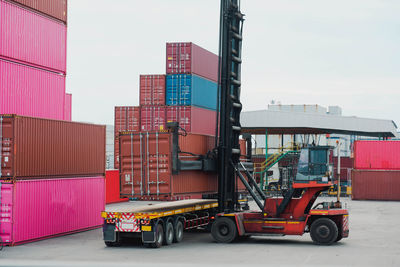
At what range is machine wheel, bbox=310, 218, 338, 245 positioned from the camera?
64.0ft

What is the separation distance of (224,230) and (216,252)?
2.22 metres

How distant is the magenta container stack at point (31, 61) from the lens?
22.8 meters

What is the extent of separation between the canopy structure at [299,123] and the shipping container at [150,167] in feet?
105

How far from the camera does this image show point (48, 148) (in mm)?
21516

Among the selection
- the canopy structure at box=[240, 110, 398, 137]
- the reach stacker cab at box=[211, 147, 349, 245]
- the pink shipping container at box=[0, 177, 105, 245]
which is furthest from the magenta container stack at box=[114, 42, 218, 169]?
the reach stacker cab at box=[211, 147, 349, 245]

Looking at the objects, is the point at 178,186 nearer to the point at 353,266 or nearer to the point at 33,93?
the point at 353,266

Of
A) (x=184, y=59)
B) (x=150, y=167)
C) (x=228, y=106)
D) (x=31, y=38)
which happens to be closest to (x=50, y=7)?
(x=31, y=38)

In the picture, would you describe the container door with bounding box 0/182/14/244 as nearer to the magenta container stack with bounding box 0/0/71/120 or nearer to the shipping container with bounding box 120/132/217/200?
the shipping container with bounding box 120/132/217/200

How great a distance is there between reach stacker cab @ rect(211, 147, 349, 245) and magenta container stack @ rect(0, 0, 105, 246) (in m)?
5.98

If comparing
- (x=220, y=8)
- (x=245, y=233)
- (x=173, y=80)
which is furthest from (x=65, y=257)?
(x=173, y=80)

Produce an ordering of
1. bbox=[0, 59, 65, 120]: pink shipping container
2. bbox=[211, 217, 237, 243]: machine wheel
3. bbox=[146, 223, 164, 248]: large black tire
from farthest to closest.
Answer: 1. bbox=[0, 59, 65, 120]: pink shipping container
2. bbox=[211, 217, 237, 243]: machine wheel
3. bbox=[146, 223, 164, 248]: large black tire

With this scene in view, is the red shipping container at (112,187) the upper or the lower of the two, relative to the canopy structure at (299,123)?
lower

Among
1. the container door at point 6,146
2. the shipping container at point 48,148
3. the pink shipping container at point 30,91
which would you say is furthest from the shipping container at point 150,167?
the pink shipping container at point 30,91

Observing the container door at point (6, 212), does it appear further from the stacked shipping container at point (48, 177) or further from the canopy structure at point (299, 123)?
the canopy structure at point (299, 123)
